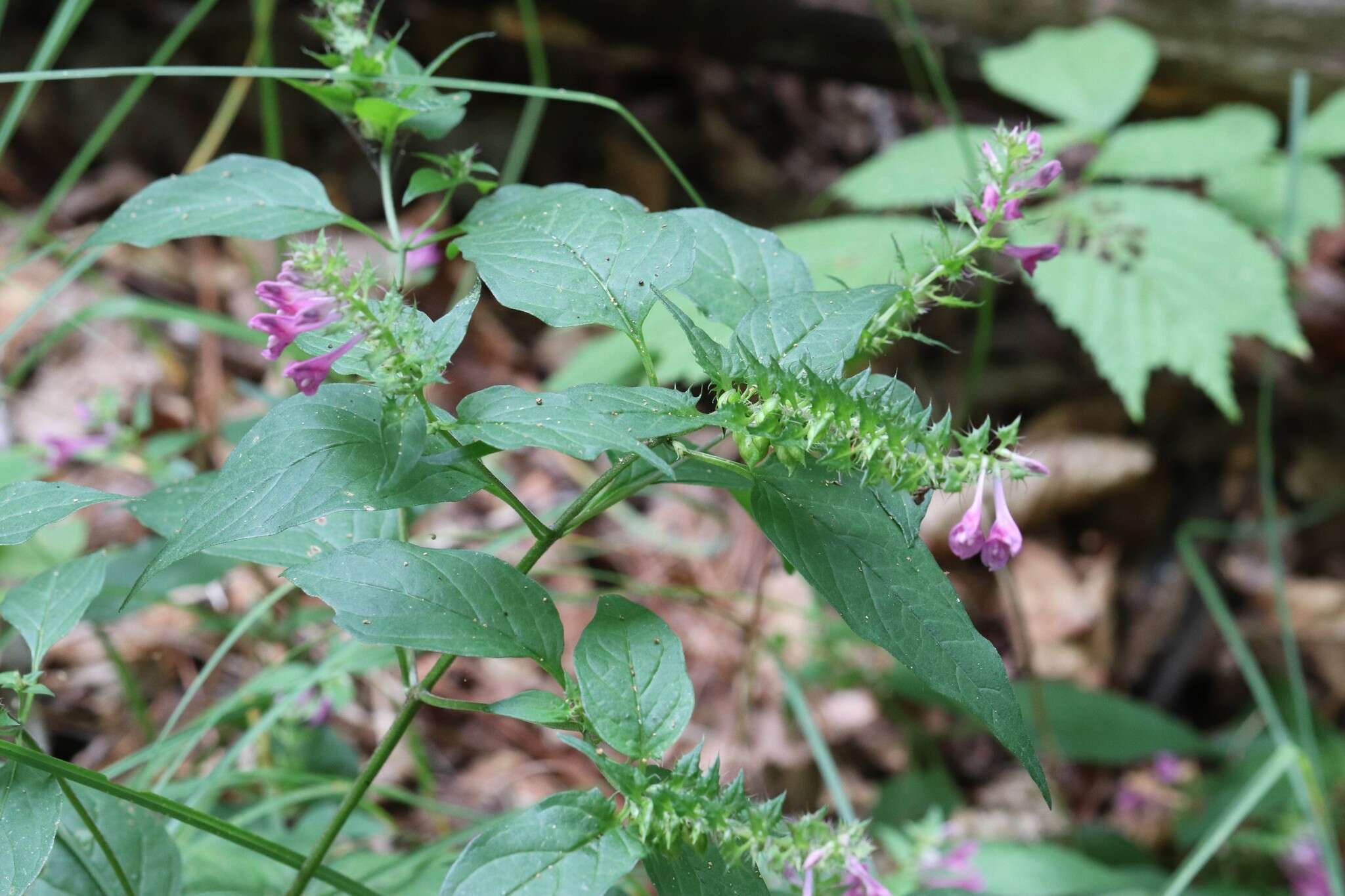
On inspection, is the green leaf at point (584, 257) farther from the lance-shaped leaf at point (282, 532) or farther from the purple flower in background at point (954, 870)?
the purple flower in background at point (954, 870)

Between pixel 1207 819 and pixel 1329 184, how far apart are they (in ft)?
5.15

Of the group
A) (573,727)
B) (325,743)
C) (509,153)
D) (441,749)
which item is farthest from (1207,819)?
(509,153)

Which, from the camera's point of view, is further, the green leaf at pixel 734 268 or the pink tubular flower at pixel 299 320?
the green leaf at pixel 734 268

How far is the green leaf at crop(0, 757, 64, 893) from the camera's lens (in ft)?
2.31

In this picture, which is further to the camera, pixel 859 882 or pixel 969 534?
pixel 859 882

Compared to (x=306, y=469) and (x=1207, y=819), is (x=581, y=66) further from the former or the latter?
(x=306, y=469)

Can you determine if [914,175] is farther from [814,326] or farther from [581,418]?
[581,418]

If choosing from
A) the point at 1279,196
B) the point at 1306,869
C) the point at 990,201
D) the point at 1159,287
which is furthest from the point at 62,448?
the point at 1279,196

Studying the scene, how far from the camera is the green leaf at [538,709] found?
2.42ft

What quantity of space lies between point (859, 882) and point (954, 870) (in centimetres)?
86

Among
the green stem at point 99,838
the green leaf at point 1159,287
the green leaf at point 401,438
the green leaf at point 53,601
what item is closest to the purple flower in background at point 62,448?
the green leaf at point 53,601

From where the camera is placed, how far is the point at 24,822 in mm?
739

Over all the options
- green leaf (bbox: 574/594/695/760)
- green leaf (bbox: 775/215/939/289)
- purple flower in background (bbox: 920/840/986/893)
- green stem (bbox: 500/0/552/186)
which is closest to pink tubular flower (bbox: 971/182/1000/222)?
green leaf (bbox: 574/594/695/760)

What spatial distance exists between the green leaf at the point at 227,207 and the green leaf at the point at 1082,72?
2186 millimetres
